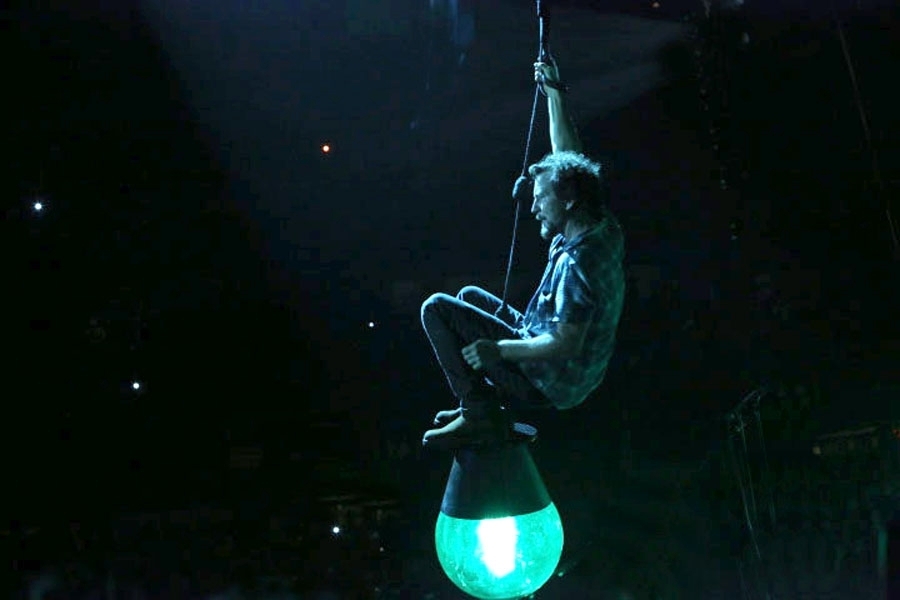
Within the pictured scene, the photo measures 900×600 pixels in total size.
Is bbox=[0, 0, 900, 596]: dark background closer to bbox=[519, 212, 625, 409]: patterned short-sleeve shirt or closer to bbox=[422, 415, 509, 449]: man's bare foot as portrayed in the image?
bbox=[519, 212, 625, 409]: patterned short-sleeve shirt

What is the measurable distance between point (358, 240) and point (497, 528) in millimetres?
3988

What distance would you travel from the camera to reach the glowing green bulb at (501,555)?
8.40 ft

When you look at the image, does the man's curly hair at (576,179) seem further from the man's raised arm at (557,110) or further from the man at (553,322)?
the man's raised arm at (557,110)

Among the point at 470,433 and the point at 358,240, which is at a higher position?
the point at 358,240

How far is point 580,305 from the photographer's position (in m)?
2.46

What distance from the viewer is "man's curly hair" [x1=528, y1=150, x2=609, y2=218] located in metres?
2.54

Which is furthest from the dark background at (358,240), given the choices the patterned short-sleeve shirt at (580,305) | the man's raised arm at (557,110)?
the patterned short-sleeve shirt at (580,305)

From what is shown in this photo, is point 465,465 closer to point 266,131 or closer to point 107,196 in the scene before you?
point 266,131

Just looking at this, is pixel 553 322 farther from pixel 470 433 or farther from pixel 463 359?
pixel 470 433

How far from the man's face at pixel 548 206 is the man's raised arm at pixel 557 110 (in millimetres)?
168

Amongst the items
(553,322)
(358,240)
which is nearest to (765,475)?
(553,322)

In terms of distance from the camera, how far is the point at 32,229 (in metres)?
5.40

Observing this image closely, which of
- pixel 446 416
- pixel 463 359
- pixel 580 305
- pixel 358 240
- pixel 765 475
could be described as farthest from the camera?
pixel 358 240

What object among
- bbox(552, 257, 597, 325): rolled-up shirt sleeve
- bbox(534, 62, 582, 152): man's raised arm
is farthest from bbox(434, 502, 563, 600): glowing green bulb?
bbox(534, 62, 582, 152): man's raised arm
